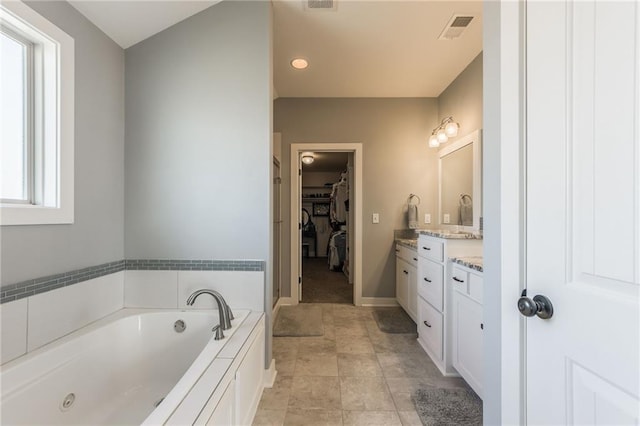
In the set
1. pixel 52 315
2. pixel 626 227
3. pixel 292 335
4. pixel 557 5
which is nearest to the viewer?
pixel 626 227

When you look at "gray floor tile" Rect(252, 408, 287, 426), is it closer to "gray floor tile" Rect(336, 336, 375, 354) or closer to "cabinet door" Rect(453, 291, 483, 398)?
"gray floor tile" Rect(336, 336, 375, 354)

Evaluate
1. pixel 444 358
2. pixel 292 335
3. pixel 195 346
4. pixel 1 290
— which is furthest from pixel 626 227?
pixel 292 335

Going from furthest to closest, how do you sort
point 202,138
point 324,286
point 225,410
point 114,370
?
point 324,286
point 202,138
point 114,370
point 225,410

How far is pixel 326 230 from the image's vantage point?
7430 millimetres

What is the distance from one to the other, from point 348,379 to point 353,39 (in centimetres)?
264

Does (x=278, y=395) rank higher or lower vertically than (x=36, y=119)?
lower

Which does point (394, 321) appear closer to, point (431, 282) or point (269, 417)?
point (431, 282)

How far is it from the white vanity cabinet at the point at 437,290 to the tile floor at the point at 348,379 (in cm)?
12

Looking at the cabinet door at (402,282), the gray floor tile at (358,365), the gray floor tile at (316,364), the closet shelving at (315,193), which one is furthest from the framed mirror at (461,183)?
the closet shelving at (315,193)

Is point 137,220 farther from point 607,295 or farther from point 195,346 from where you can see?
point 607,295

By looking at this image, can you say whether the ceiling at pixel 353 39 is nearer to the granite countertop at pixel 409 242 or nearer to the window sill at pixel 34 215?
the window sill at pixel 34 215

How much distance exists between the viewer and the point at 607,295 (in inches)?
22.7

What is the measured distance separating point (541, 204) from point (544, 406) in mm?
556

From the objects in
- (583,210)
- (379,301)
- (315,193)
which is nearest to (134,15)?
(583,210)
